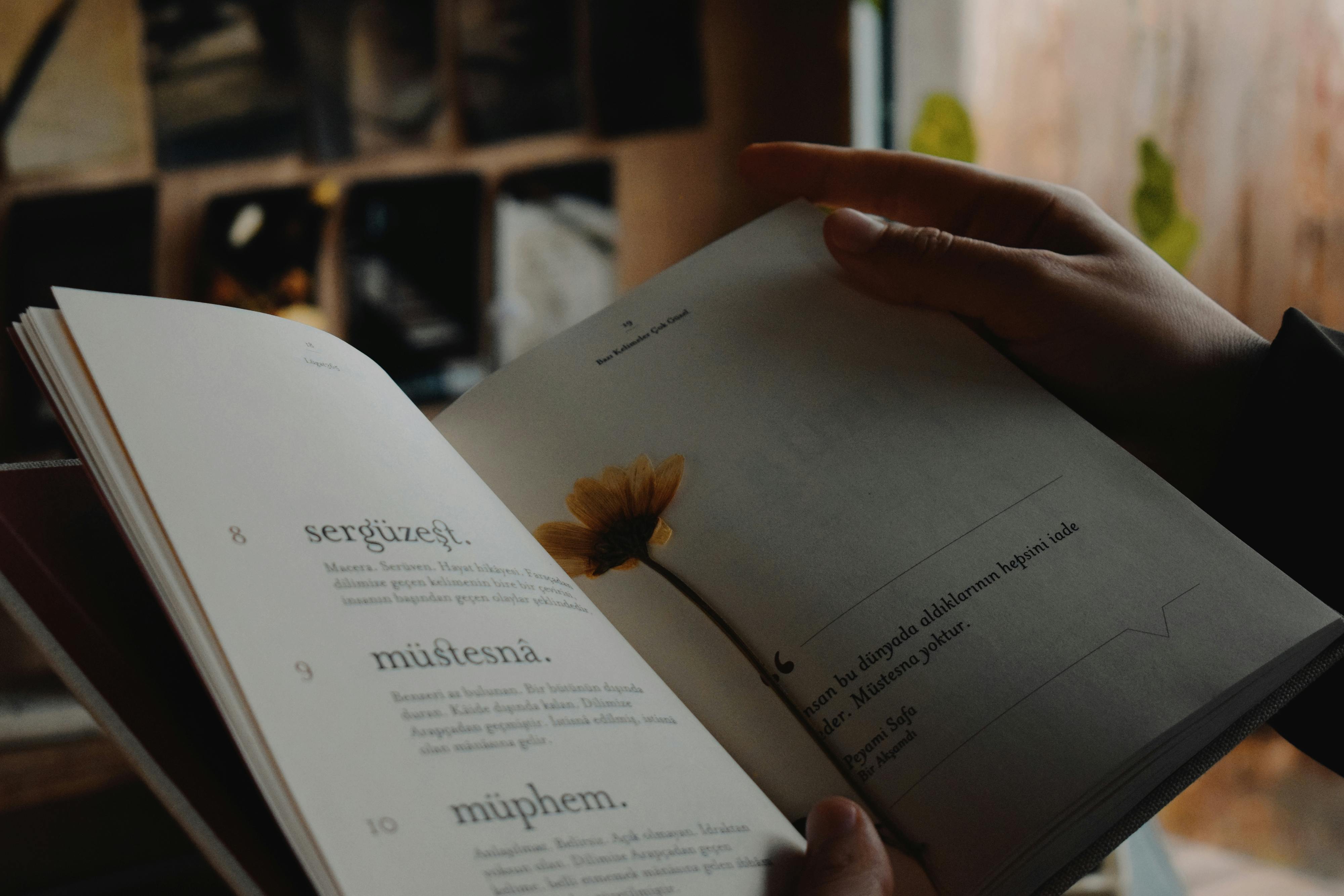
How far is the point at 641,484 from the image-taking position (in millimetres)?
501

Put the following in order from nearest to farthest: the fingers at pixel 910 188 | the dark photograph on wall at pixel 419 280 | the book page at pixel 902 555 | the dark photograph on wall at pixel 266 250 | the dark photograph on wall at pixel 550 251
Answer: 1. the book page at pixel 902 555
2. the fingers at pixel 910 188
3. the dark photograph on wall at pixel 266 250
4. the dark photograph on wall at pixel 419 280
5. the dark photograph on wall at pixel 550 251

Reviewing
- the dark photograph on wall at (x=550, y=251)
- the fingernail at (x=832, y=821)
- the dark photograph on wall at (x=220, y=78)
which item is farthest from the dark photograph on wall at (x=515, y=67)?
the fingernail at (x=832, y=821)

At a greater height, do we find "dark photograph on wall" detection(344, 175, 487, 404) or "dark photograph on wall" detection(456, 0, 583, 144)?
"dark photograph on wall" detection(456, 0, 583, 144)

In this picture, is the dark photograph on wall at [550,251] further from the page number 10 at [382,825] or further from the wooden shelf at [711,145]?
the page number 10 at [382,825]

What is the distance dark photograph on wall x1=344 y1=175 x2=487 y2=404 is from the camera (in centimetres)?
180

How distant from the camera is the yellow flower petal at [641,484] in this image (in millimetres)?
495

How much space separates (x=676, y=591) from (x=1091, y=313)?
0.34m

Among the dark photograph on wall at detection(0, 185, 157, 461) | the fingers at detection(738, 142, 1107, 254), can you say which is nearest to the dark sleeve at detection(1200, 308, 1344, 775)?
the fingers at detection(738, 142, 1107, 254)

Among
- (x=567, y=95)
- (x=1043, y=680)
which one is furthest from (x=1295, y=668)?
(x=567, y=95)

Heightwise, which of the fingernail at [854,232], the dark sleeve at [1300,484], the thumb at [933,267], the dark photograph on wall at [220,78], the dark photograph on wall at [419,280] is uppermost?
the dark photograph on wall at [220,78]

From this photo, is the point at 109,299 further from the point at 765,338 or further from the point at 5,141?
the point at 5,141

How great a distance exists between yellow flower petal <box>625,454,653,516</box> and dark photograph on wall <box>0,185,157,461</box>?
1386 millimetres

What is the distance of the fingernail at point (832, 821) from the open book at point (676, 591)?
15 mm

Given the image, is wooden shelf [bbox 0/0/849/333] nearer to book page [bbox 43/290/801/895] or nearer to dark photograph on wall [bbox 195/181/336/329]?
dark photograph on wall [bbox 195/181/336/329]
